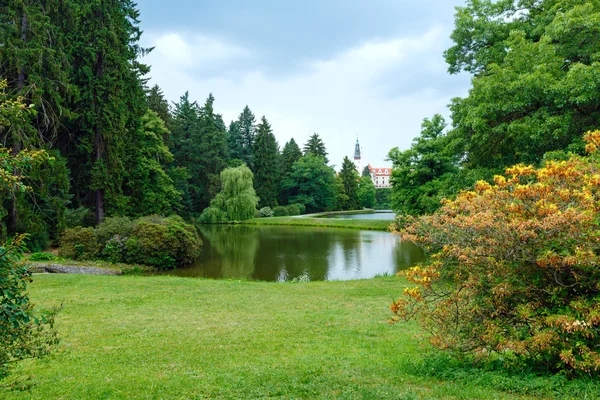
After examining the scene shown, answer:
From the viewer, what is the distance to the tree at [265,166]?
50.4 metres

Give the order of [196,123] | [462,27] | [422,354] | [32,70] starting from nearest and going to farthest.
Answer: [422,354]
[462,27]
[32,70]
[196,123]

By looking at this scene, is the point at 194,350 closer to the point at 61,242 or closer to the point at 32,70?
the point at 61,242

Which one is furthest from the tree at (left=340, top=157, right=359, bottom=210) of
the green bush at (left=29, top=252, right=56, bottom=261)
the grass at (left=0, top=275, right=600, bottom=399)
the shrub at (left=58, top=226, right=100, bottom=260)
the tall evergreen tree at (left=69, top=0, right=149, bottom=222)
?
the grass at (left=0, top=275, right=600, bottom=399)

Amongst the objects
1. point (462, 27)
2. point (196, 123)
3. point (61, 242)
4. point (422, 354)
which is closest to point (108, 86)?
point (61, 242)

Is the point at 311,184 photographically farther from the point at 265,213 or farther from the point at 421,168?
the point at 421,168

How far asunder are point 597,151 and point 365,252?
15.6 m

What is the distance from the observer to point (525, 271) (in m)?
3.82

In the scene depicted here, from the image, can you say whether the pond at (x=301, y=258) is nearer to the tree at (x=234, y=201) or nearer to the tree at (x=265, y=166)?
the tree at (x=234, y=201)

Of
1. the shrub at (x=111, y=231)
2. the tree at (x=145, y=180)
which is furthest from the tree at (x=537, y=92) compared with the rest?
the tree at (x=145, y=180)

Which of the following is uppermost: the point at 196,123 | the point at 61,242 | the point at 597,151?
the point at 196,123

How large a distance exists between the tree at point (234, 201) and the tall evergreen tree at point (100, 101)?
59.2 ft

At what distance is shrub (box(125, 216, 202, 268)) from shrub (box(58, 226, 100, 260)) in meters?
1.35

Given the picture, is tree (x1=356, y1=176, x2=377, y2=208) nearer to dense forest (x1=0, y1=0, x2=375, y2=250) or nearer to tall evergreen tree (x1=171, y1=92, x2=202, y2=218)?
tall evergreen tree (x1=171, y1=92, x2=202, y2=218)

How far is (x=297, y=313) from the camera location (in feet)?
26.2
